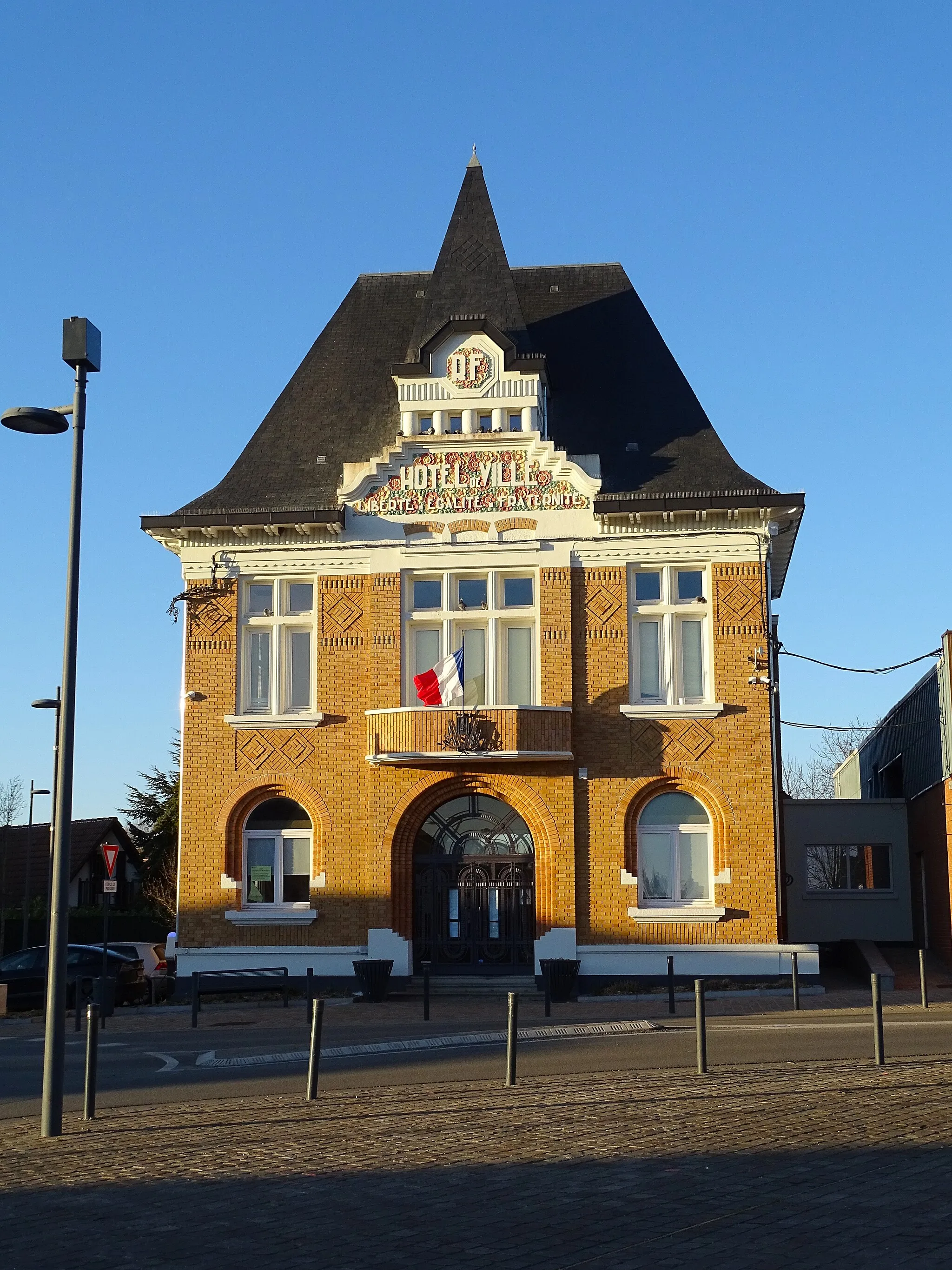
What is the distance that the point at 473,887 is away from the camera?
28953 millimetres

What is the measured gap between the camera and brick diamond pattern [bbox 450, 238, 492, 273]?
31.2m

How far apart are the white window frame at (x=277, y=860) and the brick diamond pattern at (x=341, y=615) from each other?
4.03 meters

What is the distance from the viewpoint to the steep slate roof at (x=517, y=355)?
29453 millimetres

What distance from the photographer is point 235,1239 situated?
26.9 feet

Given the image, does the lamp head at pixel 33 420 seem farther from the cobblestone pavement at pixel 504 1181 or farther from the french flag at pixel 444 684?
the french flag at pixel 444 684

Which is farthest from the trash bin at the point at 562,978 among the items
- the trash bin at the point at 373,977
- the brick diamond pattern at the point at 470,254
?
the brick diamond pattern at the point at 470,254

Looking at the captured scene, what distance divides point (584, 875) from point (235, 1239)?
66.4ft

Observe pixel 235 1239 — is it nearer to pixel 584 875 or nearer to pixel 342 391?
pixel 584 875

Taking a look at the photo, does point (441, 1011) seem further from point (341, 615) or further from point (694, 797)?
point (341, 615)

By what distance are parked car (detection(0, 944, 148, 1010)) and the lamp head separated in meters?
17.8

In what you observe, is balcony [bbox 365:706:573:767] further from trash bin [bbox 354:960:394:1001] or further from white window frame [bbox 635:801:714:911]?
trash bin [bbox 354:960:394:1001]

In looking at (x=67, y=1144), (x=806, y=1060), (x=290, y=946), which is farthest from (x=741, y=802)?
(x=67, y=1144)

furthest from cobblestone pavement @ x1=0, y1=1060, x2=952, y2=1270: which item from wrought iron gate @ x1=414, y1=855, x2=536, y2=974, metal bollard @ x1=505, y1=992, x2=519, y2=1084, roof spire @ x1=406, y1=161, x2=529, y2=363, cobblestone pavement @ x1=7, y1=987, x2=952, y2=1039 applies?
roof spire @ x1=406, y1=161, x2=529, y2=363

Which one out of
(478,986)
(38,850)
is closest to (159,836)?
(38,850)
